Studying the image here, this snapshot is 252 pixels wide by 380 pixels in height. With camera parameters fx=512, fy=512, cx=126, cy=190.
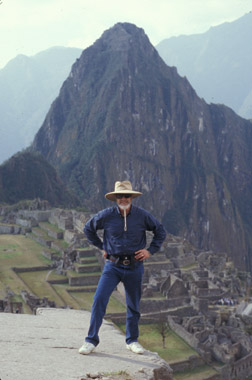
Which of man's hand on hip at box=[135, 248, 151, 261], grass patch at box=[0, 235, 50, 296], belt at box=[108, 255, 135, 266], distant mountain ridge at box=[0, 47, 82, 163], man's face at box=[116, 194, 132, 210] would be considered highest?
distant mountain ridge at box=[0, 47, 82, 163]

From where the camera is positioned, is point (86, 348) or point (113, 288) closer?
point (86, 348)

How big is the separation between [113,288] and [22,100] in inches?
7083

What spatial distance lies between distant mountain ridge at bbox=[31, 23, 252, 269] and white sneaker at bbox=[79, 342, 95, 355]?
127602 millimetres

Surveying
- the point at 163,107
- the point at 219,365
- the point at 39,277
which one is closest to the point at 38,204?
the point at 39,277

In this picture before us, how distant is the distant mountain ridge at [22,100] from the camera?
16488cm

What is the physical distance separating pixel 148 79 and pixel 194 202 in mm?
42063

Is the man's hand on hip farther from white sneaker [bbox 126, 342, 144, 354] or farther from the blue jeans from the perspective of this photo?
white sneaker [bbox 126, 342, 144, 354]

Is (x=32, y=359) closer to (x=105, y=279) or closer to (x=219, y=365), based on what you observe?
(x=105, y=279)

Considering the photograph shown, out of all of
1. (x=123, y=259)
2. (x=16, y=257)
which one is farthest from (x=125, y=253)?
(x=16, y=257)

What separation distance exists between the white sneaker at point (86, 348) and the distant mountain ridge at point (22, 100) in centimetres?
15607

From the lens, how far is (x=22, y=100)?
18050 cm

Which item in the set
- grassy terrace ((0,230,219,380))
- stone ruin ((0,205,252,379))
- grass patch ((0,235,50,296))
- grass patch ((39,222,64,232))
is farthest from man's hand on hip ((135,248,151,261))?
grass patch ((39,222,64,232))

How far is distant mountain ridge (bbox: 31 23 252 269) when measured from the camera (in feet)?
477

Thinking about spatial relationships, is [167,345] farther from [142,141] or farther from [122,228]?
[142,141]
